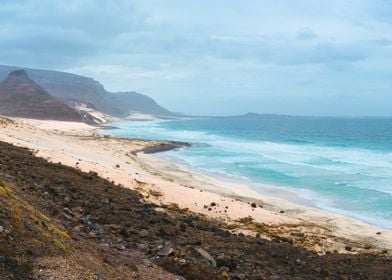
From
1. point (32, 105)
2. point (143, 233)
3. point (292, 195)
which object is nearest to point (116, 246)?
point (143, 233)

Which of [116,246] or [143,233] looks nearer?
[116,246]

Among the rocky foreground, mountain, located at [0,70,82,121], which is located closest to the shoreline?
the rocky foreground

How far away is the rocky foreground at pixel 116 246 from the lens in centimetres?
786

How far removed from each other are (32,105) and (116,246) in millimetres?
124774

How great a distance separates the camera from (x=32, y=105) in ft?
418

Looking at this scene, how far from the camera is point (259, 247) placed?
39.3 feet

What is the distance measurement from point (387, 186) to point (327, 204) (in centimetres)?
885

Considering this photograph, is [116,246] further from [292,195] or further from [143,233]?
[292,195]

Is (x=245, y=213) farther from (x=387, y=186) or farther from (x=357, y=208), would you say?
(x=387, y=186)

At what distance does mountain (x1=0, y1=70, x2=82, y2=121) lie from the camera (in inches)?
4781

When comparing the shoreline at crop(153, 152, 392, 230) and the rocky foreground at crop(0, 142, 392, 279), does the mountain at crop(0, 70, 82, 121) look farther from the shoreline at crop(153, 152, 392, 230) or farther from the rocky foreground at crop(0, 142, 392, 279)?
the rocky foreground at crop(0, 142, 392, 279)

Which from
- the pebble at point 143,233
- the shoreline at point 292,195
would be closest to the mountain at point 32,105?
the shoreline at point 292,195

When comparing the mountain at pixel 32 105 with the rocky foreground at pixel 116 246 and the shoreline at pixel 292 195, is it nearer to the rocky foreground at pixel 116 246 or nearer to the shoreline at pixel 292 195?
the shoreline at pixel 292 195

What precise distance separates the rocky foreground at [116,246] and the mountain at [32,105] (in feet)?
360
